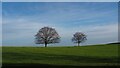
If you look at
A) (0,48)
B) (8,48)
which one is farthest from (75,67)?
(8,48)

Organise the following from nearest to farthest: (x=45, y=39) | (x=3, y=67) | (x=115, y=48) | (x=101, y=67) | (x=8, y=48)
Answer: (x=101, y=67) → (x=3, y=67) → (x=8, y=48) → (x=115, y=48) → (x=45, y=39)

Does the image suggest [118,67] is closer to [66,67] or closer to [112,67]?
[112,67]

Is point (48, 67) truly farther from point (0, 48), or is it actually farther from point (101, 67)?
point (0, 48)

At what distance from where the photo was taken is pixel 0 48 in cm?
3378

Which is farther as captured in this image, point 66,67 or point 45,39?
point 45,39

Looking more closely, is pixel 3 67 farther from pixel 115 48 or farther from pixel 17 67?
pixel 115 48

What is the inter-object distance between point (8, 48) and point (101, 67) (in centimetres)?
2088

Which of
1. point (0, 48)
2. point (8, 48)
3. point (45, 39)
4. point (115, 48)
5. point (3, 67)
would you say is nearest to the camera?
point (3, 67)

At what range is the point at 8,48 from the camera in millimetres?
37688

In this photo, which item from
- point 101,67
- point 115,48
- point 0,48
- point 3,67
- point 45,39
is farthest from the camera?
point 45,39

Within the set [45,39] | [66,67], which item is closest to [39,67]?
[66,67]

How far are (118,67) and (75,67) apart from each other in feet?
9.92

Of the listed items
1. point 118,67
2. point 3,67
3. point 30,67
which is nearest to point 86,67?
point 118,67

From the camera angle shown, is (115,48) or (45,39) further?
(45,39)
